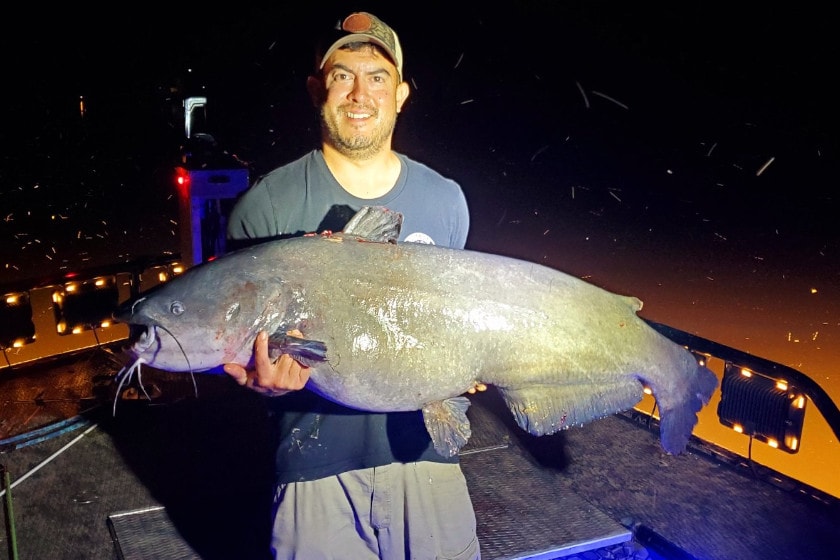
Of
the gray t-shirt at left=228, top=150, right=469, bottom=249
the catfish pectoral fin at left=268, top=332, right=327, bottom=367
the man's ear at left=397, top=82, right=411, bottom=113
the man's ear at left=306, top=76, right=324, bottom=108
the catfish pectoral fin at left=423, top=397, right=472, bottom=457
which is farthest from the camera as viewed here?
the man's ear at left=397, top=82, right=411, bottom=113

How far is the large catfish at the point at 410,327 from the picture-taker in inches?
76.6

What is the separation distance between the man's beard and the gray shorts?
128cm

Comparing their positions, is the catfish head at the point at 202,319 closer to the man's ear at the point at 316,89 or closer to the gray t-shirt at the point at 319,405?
the gray t-shirt at the point at 319,405

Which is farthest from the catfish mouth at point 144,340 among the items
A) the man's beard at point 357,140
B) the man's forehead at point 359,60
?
the man's forehead at point 359,60

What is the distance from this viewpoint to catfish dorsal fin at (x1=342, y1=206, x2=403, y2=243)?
204cm

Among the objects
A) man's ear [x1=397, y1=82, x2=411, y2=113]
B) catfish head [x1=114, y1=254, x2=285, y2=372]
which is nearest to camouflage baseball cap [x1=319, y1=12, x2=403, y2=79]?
man's ear [x1=397, y1=82, x2=411, y2=113]

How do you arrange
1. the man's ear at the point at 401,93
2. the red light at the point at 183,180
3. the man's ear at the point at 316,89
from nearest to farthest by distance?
the man's ear at the point at 316,89 < the man's ear at the point at 401,93 < the red light at the point at 183,180

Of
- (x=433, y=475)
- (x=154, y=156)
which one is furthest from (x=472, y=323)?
(x=154, y=156)

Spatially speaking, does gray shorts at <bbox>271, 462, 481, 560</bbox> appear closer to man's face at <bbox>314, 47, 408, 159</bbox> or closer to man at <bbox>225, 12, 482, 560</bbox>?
man at <bbox>225, 12, 482, 560</bbox>

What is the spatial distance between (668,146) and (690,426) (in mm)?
35892

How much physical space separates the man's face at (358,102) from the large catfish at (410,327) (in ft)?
1.17

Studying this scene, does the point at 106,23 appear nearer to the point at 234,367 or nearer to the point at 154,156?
the point at 154,156

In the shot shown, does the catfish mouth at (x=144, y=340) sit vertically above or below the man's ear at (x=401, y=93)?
below

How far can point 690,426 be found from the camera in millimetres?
2316
